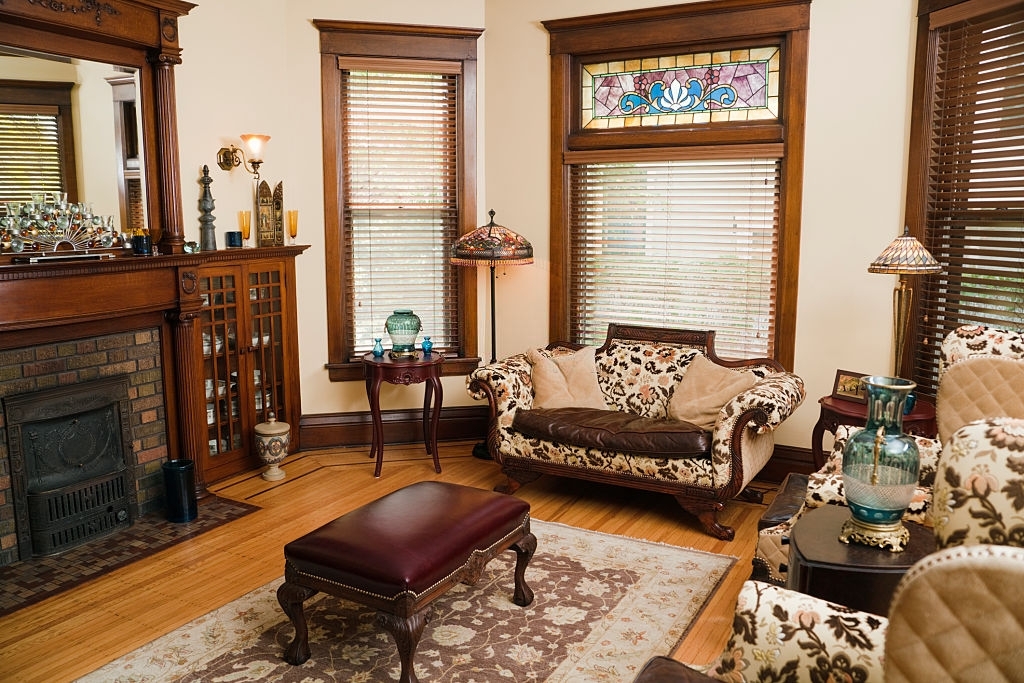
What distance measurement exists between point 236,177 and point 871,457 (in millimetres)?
3987

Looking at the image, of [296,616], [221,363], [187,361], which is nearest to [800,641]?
[296,616]

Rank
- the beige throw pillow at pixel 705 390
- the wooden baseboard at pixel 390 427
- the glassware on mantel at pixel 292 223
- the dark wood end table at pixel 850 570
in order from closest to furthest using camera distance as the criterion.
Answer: the dark wood end table at pixel 850 570 < the beige throw pillow at pixel 705 390 < the glassware on mantel at pixel 292 223 < the wooden baseboard at pixel 390 427

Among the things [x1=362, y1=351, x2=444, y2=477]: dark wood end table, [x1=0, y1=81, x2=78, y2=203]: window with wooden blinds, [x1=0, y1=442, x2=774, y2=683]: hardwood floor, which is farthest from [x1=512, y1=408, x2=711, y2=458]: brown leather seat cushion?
[x1=0, y1=81, x2=78, y2=203]: window with wooden blinds

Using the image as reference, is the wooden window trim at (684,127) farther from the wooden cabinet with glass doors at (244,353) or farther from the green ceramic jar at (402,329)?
the wooden cabinet with glass doors at (244,353)

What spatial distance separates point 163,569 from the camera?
3.78 meters

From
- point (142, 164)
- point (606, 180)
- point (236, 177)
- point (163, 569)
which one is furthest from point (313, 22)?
point (163, 569)

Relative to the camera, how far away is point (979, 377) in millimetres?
3312

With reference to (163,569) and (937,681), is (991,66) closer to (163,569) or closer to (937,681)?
(937,681)

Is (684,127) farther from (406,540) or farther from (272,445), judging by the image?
(406,540)

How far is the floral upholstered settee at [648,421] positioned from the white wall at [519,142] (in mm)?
552

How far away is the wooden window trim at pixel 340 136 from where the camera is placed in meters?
5.32

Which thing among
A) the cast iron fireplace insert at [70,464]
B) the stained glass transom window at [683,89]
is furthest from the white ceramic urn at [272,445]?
the stained glass transom window at [683,89]

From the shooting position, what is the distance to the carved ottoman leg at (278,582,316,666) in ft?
9.59

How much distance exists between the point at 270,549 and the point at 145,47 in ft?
8.58
